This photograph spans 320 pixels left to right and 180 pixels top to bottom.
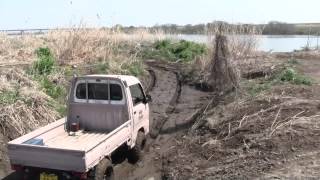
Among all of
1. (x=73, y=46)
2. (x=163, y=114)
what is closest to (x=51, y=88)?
(x=163, y=114)

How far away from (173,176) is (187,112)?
540 centimetres

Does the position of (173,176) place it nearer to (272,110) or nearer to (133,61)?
(272,110)

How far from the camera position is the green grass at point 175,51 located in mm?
23547

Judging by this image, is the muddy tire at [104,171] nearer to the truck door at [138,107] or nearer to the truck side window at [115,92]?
the truck door at [138,107]

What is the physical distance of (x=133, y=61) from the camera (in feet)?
62.8

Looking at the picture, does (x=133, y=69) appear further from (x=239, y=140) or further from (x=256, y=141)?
(x=256, y=141)

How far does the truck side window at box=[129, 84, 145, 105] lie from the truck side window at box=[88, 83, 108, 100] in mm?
520

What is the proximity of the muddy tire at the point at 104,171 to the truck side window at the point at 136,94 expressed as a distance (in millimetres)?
1952

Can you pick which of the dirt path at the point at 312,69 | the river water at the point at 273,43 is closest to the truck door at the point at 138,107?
the dirt path at the point at 312,69

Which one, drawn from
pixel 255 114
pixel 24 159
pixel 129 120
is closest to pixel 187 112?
pixel 255 114

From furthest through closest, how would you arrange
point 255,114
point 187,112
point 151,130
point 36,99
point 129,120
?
point 187,112 → point 151,130 → point 36,99 → point 255,114 → point 129,120

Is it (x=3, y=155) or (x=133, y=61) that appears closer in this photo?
(x=3, y=155)

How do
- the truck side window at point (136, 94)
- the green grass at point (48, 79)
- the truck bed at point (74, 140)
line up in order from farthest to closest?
the green grass at point (48, 79) → the truck side window at point (136, 94) → the truck bed at point (74, 140)

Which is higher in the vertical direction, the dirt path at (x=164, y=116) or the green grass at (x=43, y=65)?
the green grass at (x=43, y=65)
